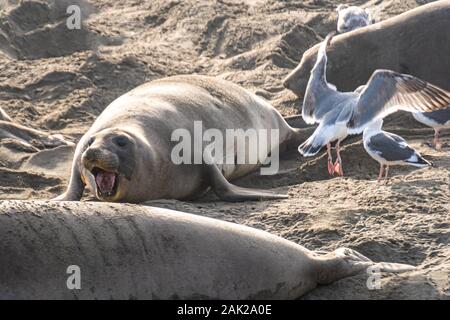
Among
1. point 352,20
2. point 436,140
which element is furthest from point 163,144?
point 352,20

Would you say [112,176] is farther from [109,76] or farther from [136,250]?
[109,76]

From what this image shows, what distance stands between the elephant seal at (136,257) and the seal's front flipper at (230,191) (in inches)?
65.1

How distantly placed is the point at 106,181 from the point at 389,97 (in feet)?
6.09

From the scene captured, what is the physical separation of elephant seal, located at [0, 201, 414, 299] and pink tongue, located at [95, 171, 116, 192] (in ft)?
5.14

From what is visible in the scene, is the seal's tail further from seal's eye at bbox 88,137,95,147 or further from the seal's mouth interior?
seal's eye at bbox 88,137,95,147

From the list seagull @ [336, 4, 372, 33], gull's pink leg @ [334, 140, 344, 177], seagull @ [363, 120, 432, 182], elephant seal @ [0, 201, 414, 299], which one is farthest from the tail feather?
seagull @ [336, 4, 372, 33]

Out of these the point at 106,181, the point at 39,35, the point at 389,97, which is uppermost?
the point at 39,35

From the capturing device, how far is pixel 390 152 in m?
6.18

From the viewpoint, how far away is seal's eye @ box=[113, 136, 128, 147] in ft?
19.1

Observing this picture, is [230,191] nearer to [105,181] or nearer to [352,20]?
[105,181]

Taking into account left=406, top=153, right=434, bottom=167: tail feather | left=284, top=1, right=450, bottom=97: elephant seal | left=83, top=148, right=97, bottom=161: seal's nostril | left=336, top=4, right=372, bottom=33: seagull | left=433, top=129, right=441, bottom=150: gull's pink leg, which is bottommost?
left=83, top=148, right=97, bottom=161: seal's nostril

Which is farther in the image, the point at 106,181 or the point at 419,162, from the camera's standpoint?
the point at 419,162

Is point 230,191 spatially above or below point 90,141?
below

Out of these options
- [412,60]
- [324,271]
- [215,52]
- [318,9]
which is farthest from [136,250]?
[318,9]
